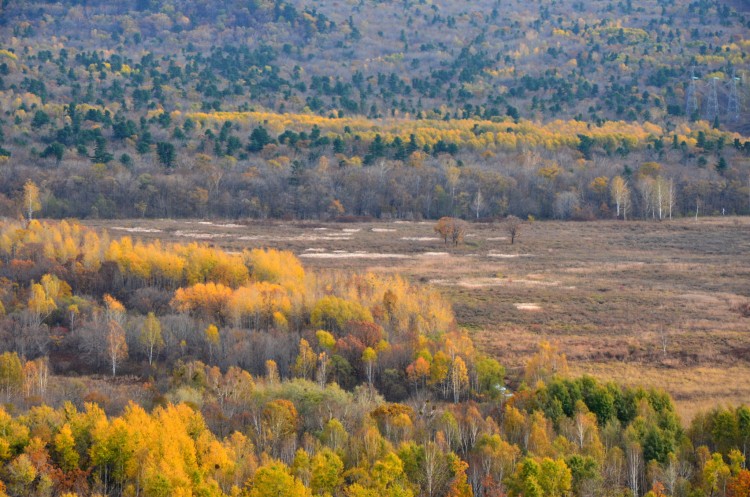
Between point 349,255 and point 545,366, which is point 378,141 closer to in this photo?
point 349,255

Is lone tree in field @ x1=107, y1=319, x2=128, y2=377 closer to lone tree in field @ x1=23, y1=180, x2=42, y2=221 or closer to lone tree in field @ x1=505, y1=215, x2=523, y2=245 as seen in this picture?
lone tree in field @ x1=505, y1=215, x2=523, y2=245

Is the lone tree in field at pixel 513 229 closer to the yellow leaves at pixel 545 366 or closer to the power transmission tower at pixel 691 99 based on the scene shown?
the yellow leaves at pixel 545 366

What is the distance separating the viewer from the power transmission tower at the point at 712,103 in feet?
574

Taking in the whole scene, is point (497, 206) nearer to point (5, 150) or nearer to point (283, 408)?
point (5, 150)

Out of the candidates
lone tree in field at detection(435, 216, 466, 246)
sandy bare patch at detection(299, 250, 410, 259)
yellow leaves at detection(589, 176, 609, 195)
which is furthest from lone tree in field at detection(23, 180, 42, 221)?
yellow leaves at detection(589, 176, 609, 195)

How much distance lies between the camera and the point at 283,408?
46.9m

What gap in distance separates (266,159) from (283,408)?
104004 millimetres

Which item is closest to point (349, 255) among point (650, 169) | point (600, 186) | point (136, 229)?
point (136, 229)

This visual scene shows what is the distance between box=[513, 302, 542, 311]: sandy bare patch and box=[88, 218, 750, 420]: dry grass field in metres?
0.09

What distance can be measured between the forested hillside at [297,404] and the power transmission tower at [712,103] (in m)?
125

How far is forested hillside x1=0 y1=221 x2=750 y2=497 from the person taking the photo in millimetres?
39719

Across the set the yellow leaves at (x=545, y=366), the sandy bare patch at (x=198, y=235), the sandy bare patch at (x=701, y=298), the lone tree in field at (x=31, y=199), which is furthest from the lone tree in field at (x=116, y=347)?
the lone tree in field at (x=31, y=199)

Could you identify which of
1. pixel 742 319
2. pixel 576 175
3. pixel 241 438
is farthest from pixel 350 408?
pixel 576 175

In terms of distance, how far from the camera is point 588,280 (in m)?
86.6
